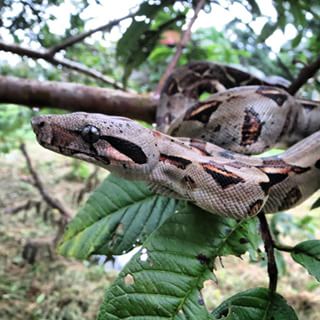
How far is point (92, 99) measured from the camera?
2.42 meters

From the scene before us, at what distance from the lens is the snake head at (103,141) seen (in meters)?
1.24

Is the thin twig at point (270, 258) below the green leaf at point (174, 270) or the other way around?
the other way around

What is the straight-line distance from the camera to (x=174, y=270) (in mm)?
1108

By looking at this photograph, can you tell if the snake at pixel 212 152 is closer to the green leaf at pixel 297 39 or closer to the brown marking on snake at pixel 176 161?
the brown marking on snake at pixel 176 161

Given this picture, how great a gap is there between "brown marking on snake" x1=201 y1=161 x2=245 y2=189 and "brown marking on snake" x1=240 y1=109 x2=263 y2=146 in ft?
1.39

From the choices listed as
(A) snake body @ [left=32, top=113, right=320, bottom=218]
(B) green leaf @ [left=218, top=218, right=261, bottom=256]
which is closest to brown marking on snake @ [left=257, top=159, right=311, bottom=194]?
(A) snake body @ [left=32, top=113, right=320, bottom=218]

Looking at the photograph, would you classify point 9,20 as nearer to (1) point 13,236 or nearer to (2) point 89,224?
(2) point 89,224

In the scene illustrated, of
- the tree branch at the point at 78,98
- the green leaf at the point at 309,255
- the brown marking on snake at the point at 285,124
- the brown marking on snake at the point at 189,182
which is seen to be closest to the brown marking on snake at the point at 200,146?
the brown marking on snake at the point at 189,182

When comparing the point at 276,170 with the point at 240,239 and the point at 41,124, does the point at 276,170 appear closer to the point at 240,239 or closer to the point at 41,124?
the point at 240,239

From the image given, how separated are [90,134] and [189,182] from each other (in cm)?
30

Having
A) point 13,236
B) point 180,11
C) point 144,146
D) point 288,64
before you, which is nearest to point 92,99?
point 180,11

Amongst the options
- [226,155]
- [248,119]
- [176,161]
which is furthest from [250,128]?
[176,161]

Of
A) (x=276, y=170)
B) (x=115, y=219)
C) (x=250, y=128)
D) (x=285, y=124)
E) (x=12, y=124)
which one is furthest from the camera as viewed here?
(x=12, y=124)

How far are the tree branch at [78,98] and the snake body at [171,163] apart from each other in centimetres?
110
